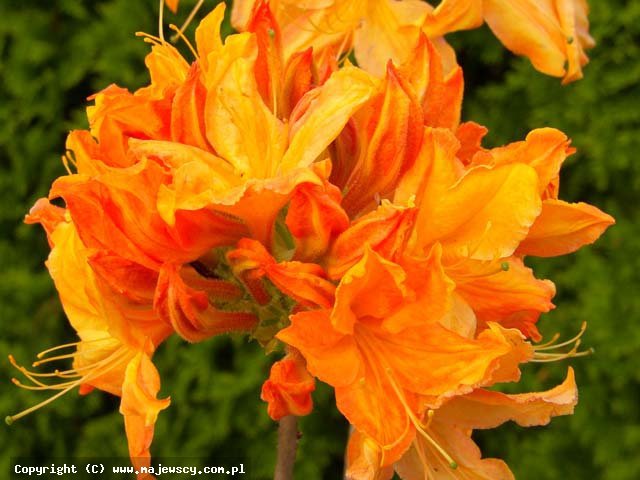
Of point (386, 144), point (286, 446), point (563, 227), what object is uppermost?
point (386, 144)

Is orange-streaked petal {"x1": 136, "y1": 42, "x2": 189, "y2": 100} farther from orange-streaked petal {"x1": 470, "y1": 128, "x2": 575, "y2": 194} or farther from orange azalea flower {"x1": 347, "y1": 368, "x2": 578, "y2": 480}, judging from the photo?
orange azalea flower {"x1": 347, "y1": 368, "x2": 578, "y2": 480}

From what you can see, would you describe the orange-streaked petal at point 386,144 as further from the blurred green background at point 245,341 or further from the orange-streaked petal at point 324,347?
the blurred green background at point 245,341

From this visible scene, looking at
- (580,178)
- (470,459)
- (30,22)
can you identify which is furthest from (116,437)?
(470,459)

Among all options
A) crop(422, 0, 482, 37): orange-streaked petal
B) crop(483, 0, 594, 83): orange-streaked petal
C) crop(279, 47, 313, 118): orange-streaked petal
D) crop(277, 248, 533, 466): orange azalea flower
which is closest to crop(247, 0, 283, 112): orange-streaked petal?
crop(279, 47, 313, 118): orange-streaked petal

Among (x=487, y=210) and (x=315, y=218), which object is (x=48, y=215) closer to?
(x=315, y=218)

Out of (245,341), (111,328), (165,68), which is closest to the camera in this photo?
(111,328)

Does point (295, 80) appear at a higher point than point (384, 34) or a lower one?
higher

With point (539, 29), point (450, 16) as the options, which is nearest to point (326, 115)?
point (450, 16)

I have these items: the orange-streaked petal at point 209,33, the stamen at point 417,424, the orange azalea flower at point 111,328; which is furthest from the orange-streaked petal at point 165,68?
the stamen at point 417,424
